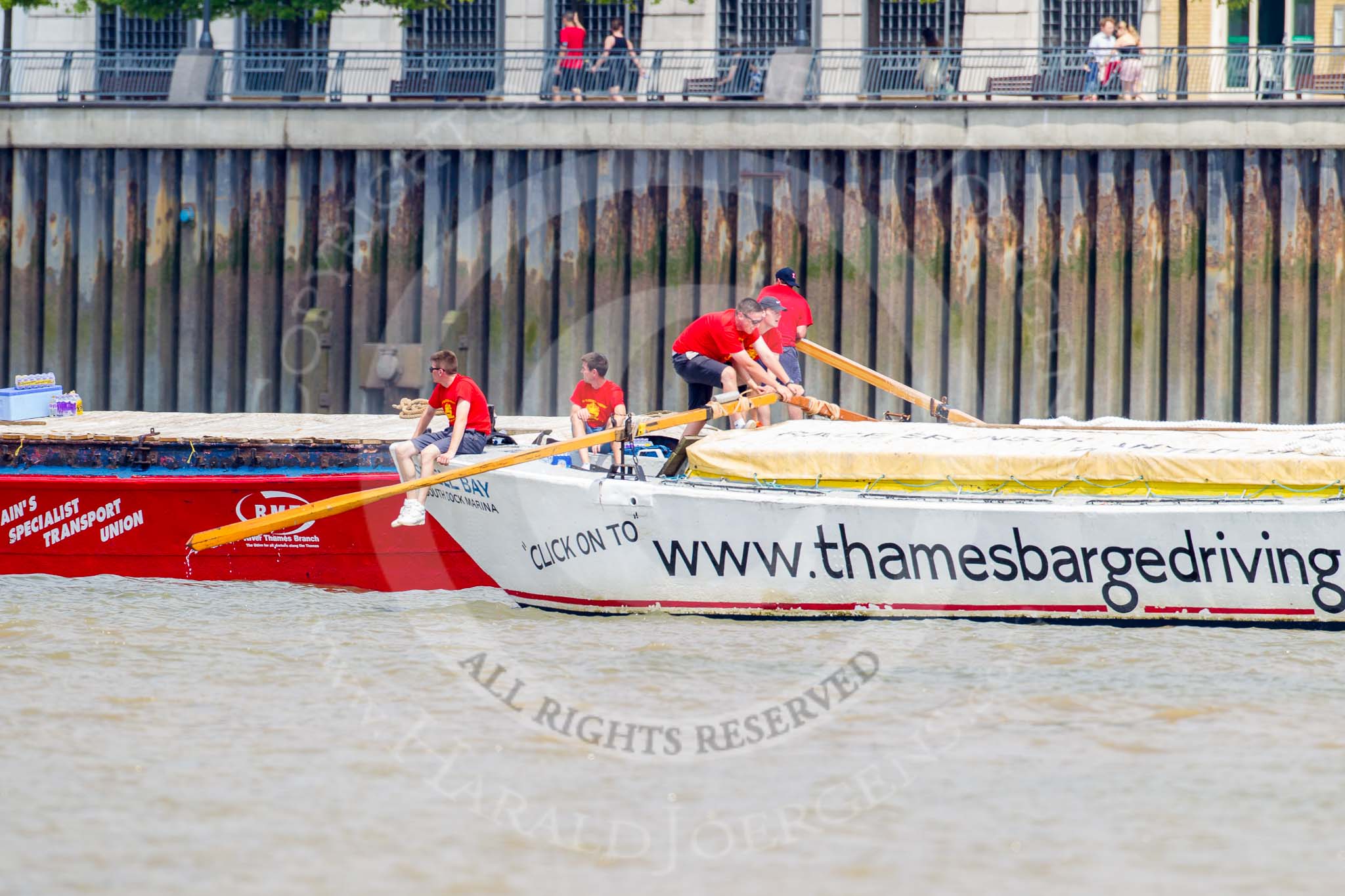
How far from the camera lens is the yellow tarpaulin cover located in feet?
33.9

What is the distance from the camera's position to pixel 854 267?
17.9m

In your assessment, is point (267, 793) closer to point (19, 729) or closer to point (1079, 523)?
point (19, 729)

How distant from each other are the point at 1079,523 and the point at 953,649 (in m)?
1.20

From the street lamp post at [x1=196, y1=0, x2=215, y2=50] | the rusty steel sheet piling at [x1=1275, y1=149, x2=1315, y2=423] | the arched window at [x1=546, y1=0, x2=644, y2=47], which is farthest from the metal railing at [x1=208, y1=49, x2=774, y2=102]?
the rusty steel sheet piling at [x1=1275, y1=149, x2=1315, y2=423]

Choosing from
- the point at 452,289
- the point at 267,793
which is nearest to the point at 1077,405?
the point at 452,289

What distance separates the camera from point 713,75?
21.0 metres

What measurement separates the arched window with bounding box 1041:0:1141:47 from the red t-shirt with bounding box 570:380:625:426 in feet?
46.7

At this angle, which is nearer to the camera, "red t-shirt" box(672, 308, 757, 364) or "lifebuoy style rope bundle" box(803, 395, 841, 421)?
"lifebuoy style rope bundle" box(803, 395, 841, 421)

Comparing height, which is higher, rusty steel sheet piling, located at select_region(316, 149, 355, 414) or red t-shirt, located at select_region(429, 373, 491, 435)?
rusty steel sheet piling, located at select_region(316, 149, 355, 414)

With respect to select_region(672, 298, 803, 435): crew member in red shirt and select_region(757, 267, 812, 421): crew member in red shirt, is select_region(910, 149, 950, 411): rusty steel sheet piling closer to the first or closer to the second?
select_region(757, 267, 812, 421): crew member in red shirt

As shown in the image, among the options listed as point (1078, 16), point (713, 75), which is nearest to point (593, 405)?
point (713, 75)

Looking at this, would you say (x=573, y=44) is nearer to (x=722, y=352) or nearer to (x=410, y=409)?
(x=410, y=409)


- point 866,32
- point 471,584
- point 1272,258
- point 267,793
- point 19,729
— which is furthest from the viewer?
point 866,32

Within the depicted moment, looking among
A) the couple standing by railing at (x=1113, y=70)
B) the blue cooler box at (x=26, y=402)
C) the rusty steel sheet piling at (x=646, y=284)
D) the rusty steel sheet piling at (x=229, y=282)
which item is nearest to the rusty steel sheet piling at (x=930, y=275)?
the couple standing by railing at (x=1113, y=70)
